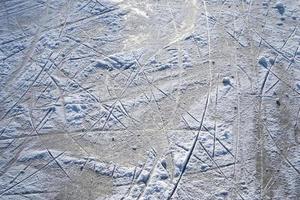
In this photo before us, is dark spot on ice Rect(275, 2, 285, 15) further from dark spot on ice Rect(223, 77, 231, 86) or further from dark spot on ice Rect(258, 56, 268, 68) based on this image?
dark spot on ice Rect(223, 77, 231, 86)

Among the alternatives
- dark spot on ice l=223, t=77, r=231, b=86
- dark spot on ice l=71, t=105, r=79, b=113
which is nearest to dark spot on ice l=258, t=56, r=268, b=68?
dark spot on ice l=223, t=77, r=231, b=86

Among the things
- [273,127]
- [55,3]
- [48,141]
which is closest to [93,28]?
[55,3]

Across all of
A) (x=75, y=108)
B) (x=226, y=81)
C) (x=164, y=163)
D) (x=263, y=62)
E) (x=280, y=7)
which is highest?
(x=280, y=7)

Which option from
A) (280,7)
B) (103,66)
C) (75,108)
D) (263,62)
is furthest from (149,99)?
(280,7)

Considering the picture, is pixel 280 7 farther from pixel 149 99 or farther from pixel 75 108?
pixel 75 108

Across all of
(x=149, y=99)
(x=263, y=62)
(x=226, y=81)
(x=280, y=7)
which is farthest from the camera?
(x=280, y=7)

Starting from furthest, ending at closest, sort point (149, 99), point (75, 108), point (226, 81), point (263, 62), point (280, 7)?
point (280, 7) < point (263, 62) < point (226, 81) < point (149, 99) < point (75, 108)

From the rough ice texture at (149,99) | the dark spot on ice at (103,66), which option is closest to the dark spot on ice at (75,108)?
the rough ice texture at (149,99)

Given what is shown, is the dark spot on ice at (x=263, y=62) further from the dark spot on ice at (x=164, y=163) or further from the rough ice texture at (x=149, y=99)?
the dark spot on ice at (x=164, y=163)

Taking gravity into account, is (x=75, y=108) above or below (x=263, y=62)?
below
